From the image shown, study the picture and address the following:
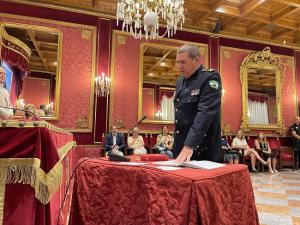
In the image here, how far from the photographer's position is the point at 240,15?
20.9ft

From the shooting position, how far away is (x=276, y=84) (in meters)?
7.63

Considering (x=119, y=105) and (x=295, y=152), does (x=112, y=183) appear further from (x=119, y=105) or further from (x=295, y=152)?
(x=295, y=152)

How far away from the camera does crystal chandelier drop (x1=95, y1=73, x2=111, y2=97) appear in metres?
5.82

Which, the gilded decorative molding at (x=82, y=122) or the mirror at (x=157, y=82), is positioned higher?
the mirror at (x=157, y=82)

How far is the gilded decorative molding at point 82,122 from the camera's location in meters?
5.70

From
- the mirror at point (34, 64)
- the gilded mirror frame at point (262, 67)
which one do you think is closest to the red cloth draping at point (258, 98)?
the gilded mirror frame at point (262, 67)

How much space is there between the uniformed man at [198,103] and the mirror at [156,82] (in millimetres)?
4555

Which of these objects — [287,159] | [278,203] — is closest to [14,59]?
[278,203]

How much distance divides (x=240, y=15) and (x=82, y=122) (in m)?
4.54

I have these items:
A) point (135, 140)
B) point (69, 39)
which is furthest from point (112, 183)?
point (69, 39)

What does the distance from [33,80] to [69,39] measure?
1216 mm

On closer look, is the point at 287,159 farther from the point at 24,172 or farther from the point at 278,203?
the point at 24,172

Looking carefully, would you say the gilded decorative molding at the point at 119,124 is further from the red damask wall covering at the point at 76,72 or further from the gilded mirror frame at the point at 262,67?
the gilded mirror frame at the point at 262,67

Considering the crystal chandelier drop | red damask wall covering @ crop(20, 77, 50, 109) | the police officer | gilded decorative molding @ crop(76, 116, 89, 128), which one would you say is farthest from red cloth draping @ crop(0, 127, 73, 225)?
the police officer
